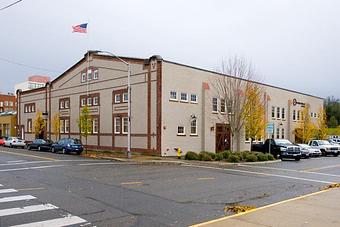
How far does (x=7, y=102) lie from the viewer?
133m

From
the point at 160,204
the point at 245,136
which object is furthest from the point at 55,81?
the point at 160,204

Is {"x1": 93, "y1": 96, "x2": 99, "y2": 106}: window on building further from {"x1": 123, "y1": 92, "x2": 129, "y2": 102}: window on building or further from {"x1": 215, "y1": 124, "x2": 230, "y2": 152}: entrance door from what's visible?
{"x1": 215, "y1": 124, "x2": 230, "y2": 152}: entrance door

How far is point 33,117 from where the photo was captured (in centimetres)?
5928

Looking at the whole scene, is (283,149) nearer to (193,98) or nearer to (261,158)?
(261,158)

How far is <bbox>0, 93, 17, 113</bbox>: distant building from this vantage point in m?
131

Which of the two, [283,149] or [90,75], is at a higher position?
[90,75]

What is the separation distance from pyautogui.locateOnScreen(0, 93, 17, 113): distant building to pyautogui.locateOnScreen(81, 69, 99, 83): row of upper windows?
93.2 m

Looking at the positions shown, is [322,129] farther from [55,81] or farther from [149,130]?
[55,81]

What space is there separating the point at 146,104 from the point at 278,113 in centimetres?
2599

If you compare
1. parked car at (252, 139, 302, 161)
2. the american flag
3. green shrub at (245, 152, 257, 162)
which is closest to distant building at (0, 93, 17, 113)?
the american flag

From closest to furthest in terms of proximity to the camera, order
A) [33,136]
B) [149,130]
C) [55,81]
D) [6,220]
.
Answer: [6,220], [149,130], [55,81], [33,136]

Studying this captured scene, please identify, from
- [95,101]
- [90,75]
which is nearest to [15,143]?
[95,101]

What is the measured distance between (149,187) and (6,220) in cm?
646

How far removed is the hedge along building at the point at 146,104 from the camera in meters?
36.1
